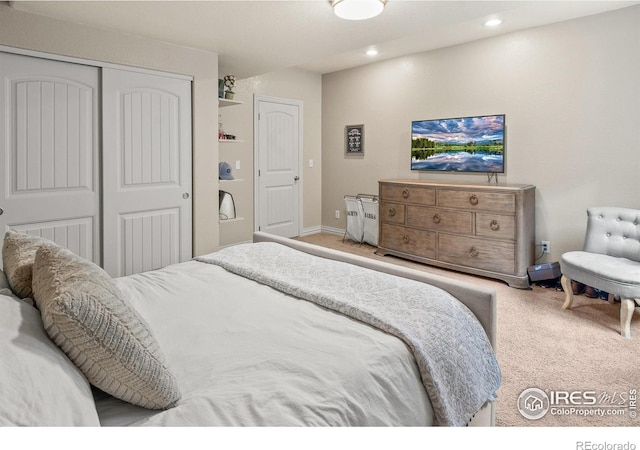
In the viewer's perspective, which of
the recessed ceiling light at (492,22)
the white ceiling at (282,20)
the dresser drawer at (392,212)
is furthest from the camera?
the dresser drawer at (392,212)

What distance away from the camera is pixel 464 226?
4.25 meters

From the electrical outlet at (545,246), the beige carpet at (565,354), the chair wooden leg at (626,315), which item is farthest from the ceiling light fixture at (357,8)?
the electrical outlet at (545,246)

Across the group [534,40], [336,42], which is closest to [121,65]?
[336,42]

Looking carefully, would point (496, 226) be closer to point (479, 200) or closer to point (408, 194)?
point (479, 200)

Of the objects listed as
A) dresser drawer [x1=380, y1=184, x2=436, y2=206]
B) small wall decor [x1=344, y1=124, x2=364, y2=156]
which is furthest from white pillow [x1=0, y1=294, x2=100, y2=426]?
small wall decor [x1=344, y1=124, x2=364, y2=156]

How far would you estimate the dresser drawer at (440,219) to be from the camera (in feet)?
13.9

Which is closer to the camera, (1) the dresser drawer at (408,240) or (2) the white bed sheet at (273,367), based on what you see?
(2) the white bed sheet at (273,367)

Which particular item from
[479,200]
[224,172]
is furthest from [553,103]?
[224,172]

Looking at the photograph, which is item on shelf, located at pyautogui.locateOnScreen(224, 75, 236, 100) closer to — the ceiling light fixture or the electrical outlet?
the ceiling light fixture

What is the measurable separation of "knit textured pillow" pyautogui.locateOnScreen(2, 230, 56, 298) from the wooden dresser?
12.1 ft

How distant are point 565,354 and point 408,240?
2.38 meters

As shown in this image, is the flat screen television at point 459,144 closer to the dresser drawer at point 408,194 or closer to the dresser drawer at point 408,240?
the dresser drawer at point 408,194

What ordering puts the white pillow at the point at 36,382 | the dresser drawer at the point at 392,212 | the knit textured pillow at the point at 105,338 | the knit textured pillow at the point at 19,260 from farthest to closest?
the dresser drawer at the point at 392,212, the knit textured pillow at the point at 19,260, the knit textured pillow at the point at 105,338, the white pillow at the point at 36,382

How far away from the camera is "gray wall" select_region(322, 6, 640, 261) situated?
144 inches
